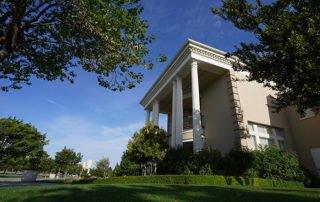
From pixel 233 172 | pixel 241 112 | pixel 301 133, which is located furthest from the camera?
pixel 301 133

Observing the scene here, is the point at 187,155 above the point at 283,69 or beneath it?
beneath

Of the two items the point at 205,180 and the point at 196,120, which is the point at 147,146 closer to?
the point at 196,120

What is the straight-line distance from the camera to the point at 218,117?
16844mm

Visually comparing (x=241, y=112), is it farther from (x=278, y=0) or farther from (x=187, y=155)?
A: (x=278, y=0)

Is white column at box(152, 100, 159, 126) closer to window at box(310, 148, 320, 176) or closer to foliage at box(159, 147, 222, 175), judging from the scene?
foliage at box(159, 147, 222, 175)

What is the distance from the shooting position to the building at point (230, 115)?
14.3 metres

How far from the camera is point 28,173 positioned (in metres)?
18.9

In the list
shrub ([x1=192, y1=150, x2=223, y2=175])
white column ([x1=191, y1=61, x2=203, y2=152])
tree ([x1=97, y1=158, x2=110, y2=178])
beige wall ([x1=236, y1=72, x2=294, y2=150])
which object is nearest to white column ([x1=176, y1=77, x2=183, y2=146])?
white column ([x1=191, y1=61, x2=203, y2=152])

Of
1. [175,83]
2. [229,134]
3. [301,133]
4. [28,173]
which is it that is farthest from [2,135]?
[301,133]

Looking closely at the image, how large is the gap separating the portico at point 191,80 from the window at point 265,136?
4.66 m

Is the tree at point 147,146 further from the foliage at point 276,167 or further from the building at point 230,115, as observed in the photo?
the foliage at point 276,167

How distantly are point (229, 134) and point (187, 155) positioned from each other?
5811mm

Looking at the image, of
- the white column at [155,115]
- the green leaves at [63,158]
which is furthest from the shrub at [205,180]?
the green leaves at [63,158]

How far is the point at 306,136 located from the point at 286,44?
14632 millimetres
